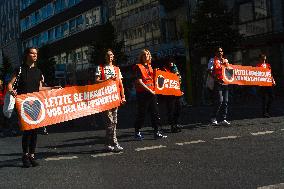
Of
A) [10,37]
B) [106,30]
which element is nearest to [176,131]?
[106,30]

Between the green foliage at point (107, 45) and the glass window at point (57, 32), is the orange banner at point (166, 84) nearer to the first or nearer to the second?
the green foliage at point (107, 45)

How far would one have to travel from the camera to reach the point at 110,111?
8.84 m

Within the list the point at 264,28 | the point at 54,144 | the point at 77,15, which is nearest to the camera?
the point at 54,144

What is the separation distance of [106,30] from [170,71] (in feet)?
89.6

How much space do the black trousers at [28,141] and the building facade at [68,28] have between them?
41.4 meters

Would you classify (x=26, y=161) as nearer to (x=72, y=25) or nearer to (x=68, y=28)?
(x=72, y=25)

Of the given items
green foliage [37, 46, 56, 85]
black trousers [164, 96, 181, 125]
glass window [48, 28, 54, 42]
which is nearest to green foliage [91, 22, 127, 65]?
green foliage [37, 46, 56, 85]

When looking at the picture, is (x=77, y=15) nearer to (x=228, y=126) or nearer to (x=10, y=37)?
(x=10, y=37)

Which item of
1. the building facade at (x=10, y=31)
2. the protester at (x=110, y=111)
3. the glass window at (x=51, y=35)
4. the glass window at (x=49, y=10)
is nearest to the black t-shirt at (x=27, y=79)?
the protester at (x=110, y=111)

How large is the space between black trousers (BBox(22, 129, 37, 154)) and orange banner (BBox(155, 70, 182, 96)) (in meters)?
4.13

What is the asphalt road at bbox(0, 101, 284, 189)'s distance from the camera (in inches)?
225

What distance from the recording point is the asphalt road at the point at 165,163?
18.7ft

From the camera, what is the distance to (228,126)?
Answer: 11.7 metres

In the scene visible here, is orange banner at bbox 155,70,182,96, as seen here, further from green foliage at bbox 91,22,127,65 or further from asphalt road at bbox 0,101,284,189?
green foliage at bbox 91,22,127,65
